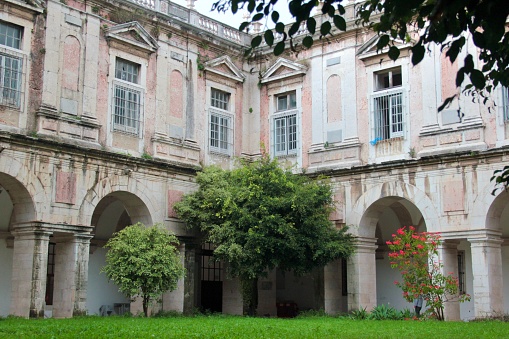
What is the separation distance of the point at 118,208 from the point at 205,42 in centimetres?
566

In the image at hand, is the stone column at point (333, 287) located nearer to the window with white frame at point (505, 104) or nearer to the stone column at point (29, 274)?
the window with white frame at point (505, 104)

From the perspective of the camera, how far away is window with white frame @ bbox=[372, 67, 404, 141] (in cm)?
1876

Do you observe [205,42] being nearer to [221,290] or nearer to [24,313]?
[221,290]

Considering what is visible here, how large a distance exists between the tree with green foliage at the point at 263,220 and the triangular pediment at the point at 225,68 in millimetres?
3795

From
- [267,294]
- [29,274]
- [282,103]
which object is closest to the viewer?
[29,274]

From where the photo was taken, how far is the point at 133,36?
18859 mm

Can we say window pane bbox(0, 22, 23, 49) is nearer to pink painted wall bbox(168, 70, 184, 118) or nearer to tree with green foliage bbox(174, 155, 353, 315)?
pink painted wall bbox(168, 70, 184, 118)

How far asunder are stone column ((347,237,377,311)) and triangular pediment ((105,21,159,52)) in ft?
25.7

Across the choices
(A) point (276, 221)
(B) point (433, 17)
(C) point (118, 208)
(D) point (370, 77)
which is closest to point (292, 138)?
(D) point (370, 77)

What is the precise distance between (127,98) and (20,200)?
4135mm

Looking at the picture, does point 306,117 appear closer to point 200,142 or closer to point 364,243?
point 200,142

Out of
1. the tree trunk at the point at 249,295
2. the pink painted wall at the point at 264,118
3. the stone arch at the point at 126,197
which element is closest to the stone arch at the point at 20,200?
the stone arch at the point at 126,197

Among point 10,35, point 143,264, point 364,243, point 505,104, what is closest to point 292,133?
point 364,243

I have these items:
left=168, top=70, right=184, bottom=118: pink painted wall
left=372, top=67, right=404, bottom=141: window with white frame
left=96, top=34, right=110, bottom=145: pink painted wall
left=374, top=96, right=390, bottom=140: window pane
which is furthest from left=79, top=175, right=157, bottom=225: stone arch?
left=372, top=67, right=404, bottom=141: window with white frame
